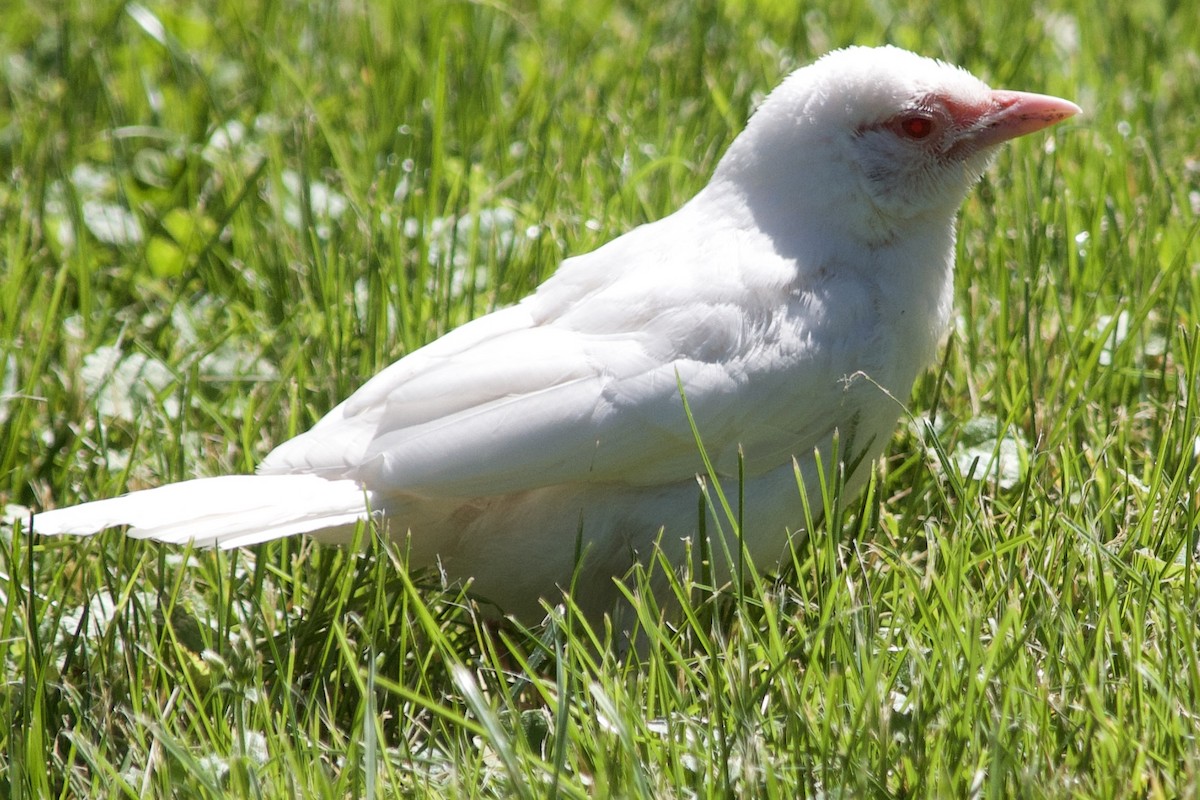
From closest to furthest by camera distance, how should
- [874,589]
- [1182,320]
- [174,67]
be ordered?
[874,589]
[1182,320]
[174,67]

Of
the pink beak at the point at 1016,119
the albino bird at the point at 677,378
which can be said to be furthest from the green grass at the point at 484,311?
the pink beak at the point at 1016,119

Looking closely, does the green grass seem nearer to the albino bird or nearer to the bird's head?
the albino bird

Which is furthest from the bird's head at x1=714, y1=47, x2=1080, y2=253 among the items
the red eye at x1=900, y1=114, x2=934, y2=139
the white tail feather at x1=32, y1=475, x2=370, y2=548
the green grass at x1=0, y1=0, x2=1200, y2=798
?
the white tail feather at x1=32, y1=475, x2=370, y2=548

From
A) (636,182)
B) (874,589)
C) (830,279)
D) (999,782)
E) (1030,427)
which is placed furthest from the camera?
(636,182)

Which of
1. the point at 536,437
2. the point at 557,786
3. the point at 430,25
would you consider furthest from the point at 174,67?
the point at 557,786

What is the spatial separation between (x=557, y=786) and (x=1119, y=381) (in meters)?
2.11

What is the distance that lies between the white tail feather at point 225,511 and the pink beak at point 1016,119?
1.55 m

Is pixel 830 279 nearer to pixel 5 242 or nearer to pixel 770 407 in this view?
pixel 770 407

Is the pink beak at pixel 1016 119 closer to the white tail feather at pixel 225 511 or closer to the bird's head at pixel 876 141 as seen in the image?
the bird's head at pixel 876 141

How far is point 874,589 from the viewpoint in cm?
260

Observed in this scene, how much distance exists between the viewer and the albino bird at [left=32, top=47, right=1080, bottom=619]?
8.68 feet

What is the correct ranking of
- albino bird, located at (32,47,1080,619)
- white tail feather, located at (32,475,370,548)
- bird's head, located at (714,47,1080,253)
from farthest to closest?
1. bird's head, located at (714,47,1080,253)
2. albino bird, located at (32,47,1080,619)
3. white tail feather, located at (32,475,370,548)

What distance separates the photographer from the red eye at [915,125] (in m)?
3.02

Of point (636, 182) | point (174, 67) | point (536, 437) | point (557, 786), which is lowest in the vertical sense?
point (557, 786)
